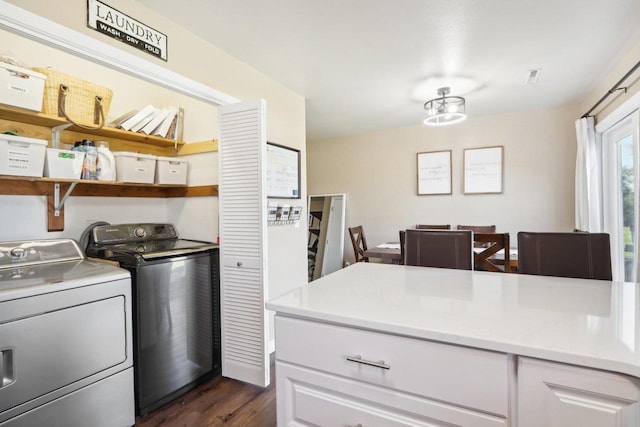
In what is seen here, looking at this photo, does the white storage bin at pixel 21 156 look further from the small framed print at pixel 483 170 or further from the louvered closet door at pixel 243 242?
the small framed print at pixel 483 170

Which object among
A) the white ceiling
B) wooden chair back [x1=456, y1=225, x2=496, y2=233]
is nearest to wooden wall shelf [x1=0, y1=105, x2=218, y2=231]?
the white ceiling

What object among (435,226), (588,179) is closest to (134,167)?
(435,226)

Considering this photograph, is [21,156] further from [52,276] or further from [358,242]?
[358,242]

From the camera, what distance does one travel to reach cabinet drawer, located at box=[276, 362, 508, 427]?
85 cm

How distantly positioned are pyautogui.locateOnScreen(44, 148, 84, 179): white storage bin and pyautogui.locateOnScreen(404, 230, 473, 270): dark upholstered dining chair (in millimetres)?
2103

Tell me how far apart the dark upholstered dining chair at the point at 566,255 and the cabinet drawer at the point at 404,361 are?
3.58 ft

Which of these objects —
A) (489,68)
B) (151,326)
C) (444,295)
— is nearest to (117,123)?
(151,326)

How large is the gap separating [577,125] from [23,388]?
15.2 ft

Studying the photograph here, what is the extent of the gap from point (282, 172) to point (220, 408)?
5.93ft

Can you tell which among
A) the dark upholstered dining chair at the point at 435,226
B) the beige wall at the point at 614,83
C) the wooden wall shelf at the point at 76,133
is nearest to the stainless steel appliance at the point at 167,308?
the wooden wall shelf at the point at 76,133

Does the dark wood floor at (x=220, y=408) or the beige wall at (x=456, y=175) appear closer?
the dark wood floor at (x=220, y=408)

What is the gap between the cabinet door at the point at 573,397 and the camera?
68 centimetres

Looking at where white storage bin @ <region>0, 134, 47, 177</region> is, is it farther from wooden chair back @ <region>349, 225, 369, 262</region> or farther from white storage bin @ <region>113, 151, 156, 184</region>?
wooden chair back @ <region>349, 225, 369, 262</region>

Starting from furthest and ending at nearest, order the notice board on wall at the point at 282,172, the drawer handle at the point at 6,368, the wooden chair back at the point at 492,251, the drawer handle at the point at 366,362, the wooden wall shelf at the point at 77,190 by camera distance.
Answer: the notice board on wall at the point at 282,172 → the wooden chair back at the point at 492,251 → the wooden wall shelf at the point at 77,190 → the drawer handle at the point at 6,368 → the drawer handle at the point at 366,362
